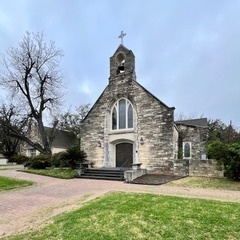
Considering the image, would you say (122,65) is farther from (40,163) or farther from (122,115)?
(40,163)

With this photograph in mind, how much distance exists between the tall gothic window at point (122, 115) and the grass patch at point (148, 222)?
1014 centimetres

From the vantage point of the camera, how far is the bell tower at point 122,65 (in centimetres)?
1577

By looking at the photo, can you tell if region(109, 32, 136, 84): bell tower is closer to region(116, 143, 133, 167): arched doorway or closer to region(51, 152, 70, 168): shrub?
region(116, 143, 133, 167): arched doorway

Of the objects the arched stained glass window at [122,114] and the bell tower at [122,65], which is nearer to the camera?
the bell tower at [122,65]

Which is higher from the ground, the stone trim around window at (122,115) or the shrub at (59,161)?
the stone trim around window at (122,115)

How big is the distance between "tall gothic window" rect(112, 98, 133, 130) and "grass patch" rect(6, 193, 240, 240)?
10.1 m

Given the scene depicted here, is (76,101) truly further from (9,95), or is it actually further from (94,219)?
(94,219)

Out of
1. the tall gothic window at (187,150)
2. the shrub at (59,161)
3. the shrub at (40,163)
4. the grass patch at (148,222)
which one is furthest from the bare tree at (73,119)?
the grass patch at (148,222)

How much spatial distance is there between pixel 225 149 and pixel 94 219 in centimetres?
824

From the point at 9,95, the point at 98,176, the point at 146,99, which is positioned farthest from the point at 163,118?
the point at 9,95

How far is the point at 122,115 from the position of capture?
16.1m

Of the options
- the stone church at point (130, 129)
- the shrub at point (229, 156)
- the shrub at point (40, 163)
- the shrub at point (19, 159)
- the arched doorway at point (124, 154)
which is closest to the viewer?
the shrub at point (229, 156)

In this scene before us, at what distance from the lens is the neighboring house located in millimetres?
32484

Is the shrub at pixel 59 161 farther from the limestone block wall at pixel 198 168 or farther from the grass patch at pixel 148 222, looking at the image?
the grass patch at pixel 148 222
